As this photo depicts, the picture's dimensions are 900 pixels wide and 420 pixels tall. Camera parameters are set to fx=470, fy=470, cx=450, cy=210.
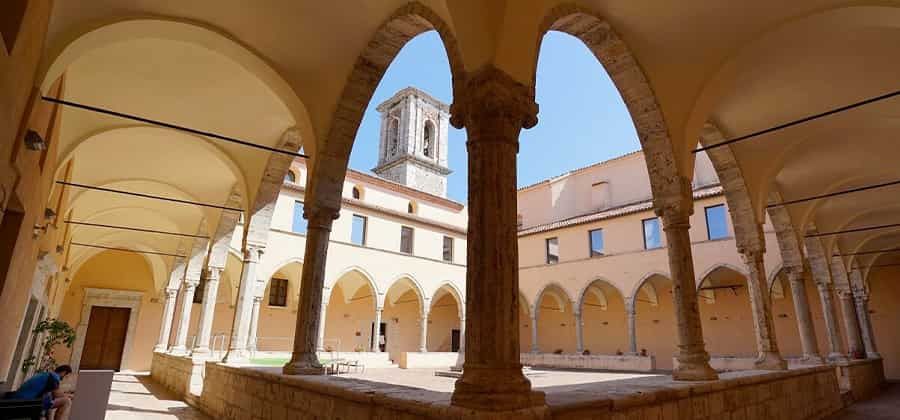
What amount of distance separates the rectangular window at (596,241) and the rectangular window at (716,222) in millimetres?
4340

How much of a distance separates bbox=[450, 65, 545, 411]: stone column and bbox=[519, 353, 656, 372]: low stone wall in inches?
604

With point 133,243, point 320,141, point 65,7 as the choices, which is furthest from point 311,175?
point 133,243

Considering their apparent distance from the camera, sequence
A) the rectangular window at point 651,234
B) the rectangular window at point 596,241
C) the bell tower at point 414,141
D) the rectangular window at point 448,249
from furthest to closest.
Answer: the bell tower at point 414,141 < the rectangular window at point 448,249 < the rectangular window at point 596,241 < the rectangular window at point 651,234

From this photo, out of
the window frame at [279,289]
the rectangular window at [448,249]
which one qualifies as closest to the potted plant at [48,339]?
the window frame at [279,289]

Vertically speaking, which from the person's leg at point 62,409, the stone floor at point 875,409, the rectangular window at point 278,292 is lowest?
the stone floor at point 875,409

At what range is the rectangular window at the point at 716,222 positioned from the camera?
694 inches

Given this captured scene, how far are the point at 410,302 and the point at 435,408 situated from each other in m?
21.3

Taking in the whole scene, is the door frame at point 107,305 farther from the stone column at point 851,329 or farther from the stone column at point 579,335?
the stone column at point 851,329

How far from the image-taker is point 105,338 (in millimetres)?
17625

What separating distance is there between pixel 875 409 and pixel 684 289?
24.7ft

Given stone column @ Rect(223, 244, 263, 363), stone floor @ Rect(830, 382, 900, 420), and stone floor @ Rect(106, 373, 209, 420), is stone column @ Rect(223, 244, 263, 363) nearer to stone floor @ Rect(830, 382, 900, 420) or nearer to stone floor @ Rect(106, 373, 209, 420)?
stone floor @ Rect(106, 373, 209, 420)

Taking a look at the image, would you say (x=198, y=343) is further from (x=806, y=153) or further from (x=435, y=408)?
(x=806, y=153)

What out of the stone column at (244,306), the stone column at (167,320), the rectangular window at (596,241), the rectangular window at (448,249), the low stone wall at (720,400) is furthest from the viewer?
the rectangular window at (448,249)

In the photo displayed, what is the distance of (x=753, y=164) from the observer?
9.16 meters
